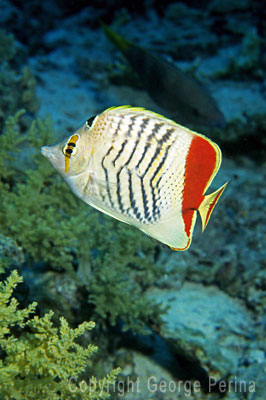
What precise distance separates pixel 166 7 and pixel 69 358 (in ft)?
33.7

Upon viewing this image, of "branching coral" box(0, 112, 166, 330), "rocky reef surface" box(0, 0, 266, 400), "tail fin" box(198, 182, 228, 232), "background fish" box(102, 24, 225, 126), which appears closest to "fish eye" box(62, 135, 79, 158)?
"tail fin" box(198, 182, 228, 232)

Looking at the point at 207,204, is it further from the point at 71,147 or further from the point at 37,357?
the point at 37,357

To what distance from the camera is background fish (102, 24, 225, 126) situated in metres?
4.11

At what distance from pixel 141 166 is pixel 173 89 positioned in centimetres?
314

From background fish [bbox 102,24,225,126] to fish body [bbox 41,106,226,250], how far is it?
2.83 m

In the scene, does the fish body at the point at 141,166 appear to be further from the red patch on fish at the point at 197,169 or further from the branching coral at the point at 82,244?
the branching coral at the point at 82,244

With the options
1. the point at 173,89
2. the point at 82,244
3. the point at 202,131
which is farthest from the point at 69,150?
the point at 202,131

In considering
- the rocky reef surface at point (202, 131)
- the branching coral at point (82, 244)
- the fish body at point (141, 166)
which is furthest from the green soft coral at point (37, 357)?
the branching coral at point (82, 244)

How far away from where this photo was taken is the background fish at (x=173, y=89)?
411cm

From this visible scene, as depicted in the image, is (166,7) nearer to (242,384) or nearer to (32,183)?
(32,183)

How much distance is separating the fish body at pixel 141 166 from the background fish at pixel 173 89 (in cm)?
283

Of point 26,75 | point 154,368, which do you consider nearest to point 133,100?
point 26,75

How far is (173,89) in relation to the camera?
14.0 ft

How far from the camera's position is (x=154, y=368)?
315 centimetres
